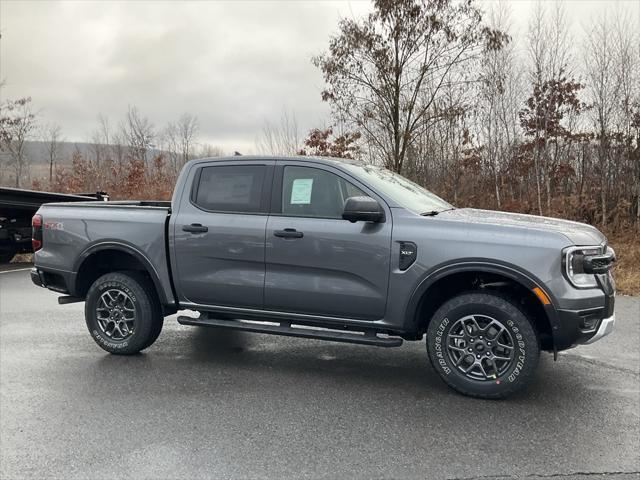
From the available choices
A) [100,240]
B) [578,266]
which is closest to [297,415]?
[578,266]

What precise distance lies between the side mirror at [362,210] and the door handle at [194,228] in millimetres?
1381

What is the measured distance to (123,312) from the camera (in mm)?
5508

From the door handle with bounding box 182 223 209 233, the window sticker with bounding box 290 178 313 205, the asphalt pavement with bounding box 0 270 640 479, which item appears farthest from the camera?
the door handle with bounding box 182 223 209 233

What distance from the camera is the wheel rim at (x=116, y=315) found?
5500 millimetres

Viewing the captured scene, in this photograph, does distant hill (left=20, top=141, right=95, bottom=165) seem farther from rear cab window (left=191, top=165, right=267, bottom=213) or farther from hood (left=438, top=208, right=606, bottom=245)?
hood (left=438, top=208, right=606, bottom=245)

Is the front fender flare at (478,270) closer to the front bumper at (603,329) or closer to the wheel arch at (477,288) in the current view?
the wheel arch at (477,288)

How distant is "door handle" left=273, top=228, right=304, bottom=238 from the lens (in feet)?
15.5

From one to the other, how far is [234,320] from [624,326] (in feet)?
15.6

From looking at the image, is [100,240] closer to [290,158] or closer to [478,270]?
[290,158]

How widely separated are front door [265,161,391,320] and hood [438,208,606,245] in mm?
680

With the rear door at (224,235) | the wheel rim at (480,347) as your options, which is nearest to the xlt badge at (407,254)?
the wheel rim at (480,347)

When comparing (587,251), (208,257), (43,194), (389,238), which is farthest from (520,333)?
(43,194)

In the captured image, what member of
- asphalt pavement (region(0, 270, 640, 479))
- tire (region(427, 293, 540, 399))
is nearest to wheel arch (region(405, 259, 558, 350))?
tire (region(427, 293, 540, 399))

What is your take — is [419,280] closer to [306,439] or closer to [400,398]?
[400,398]
